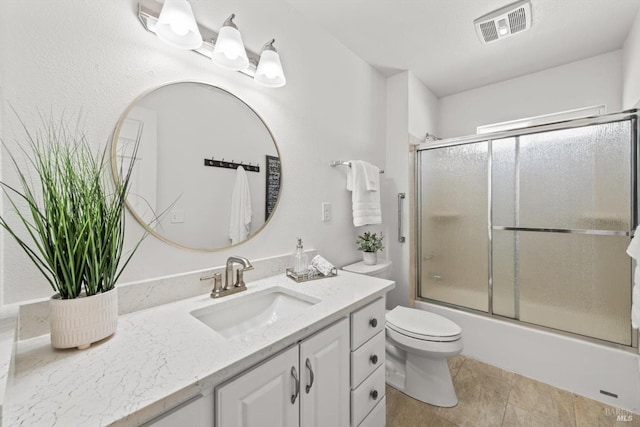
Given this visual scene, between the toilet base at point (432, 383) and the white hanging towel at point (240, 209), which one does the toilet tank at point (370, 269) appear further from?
the white hanging towel at point (240, 209)

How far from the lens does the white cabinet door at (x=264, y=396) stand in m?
0.62

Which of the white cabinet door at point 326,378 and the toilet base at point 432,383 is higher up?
the white cabinet door at point 326,378

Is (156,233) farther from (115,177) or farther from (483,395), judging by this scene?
(483,395)

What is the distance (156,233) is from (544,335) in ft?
7.87

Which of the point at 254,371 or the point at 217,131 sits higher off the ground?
the point at 217,131

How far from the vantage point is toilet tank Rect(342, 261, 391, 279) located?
5.78 ft

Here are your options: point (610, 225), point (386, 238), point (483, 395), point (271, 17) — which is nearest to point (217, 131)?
point (271, 17)

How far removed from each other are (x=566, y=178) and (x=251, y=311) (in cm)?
216

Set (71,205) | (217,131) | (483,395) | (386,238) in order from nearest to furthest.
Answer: (71,205) < (217,131) < (483,395) < (386,238)

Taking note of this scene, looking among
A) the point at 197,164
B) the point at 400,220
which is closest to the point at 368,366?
the point at 197,164

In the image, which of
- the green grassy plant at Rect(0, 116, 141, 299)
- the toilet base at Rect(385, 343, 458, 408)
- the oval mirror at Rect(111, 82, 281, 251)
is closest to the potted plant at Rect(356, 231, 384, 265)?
the toilet base at Rect(385, 343, 458, 408)

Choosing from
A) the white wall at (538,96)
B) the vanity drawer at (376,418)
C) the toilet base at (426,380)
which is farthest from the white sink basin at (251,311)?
the white wall at (538,96)

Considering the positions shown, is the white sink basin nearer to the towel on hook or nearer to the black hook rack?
the black hook rack

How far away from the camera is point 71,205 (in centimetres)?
66
